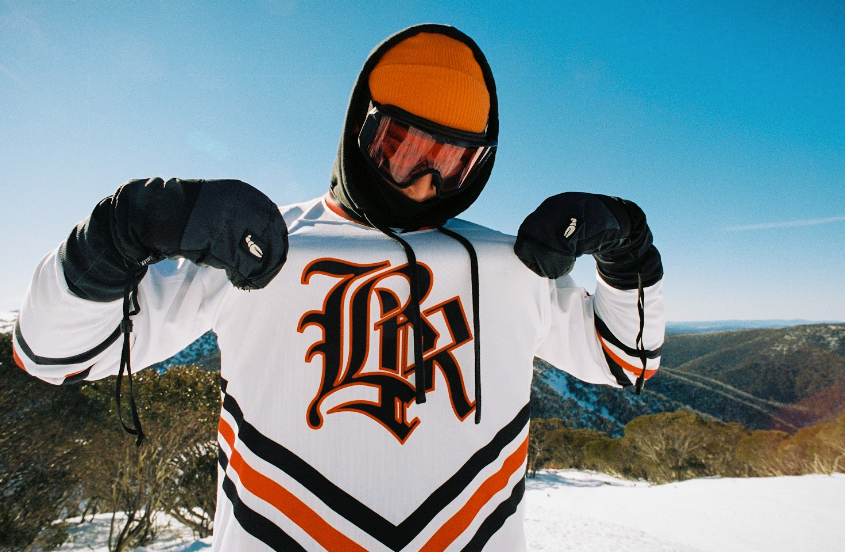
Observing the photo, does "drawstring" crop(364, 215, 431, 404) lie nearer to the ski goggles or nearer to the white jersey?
the white jersey

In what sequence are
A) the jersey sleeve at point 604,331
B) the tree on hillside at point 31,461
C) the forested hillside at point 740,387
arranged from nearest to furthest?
1. the jersey sleeve at point 604,331
2. the tree on hillside at point 31,461
3. the forested hillside at point 740,387

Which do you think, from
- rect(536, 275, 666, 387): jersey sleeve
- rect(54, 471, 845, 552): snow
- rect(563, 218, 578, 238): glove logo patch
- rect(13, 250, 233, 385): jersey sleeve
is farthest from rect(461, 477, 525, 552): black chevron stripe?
rect(54, 471, 845, 552): snow

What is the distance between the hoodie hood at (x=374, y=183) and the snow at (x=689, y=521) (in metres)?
10.0

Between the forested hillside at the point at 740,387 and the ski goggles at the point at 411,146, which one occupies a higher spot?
the ski goggles at the point at 411,146

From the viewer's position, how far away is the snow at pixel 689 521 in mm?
10453

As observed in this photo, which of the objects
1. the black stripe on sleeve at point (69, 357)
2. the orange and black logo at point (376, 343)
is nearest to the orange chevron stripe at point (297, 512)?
the orange and black logo at point (376, 343)

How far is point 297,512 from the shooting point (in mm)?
1163

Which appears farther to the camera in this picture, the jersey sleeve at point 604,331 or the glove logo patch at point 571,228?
the jersey sleeve at point 604,331

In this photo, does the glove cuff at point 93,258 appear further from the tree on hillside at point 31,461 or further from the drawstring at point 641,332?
the tree on hillside at point 31,461

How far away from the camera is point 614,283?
1.57m

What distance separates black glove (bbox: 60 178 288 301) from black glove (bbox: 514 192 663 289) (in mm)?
849

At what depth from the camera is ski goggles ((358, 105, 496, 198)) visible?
1353 mm

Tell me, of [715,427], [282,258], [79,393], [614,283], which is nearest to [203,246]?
[282,258]

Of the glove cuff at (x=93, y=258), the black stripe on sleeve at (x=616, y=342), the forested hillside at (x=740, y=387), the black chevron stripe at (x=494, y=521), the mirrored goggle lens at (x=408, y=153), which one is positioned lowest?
the forested hillside at (x=740, y=387)
